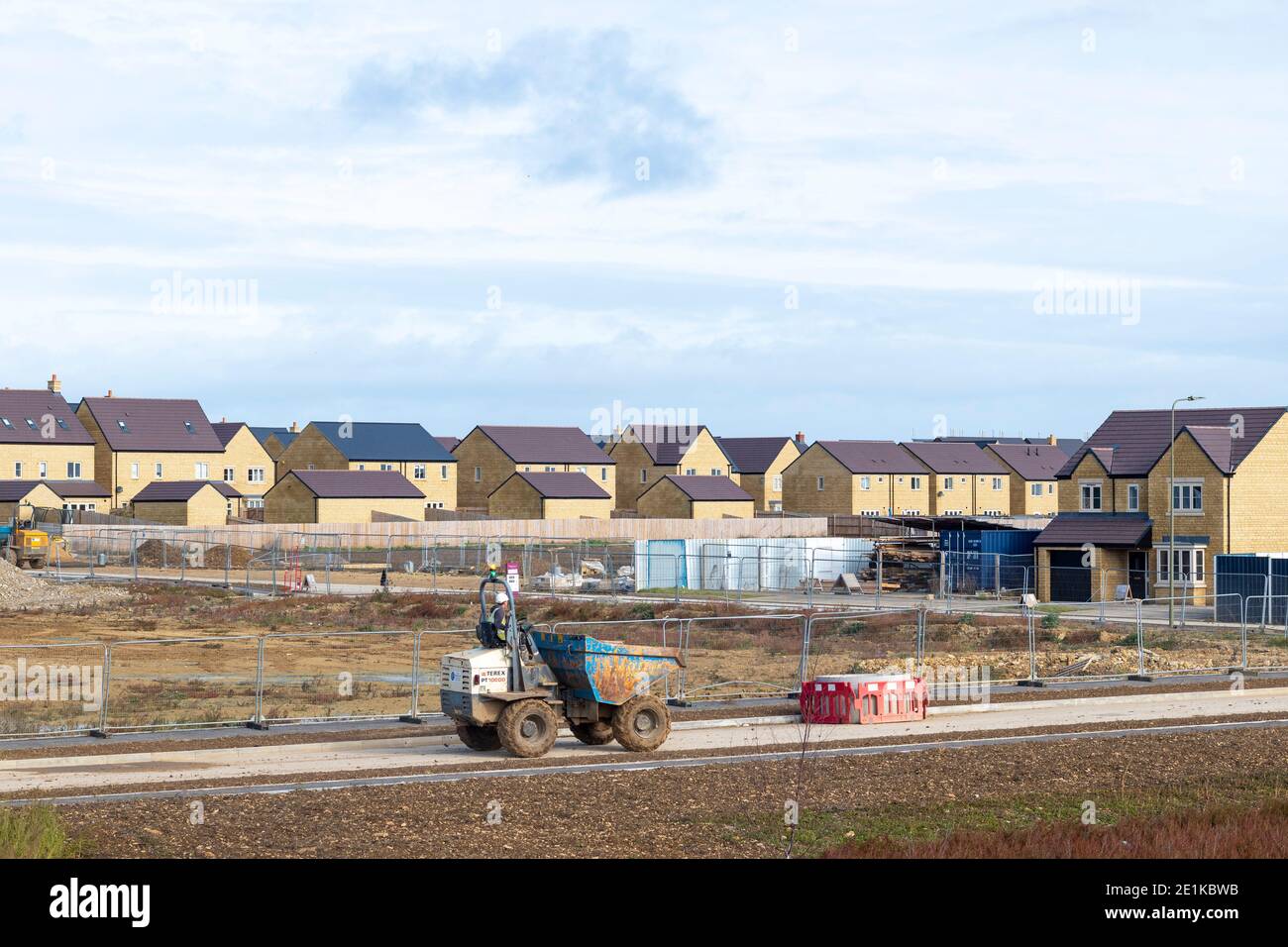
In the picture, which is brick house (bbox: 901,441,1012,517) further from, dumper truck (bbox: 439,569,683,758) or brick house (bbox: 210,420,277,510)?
dumper truck (bbox: 439,569,683,758)

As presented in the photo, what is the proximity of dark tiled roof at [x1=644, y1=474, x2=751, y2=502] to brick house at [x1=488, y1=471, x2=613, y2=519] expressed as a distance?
5161 millimetres

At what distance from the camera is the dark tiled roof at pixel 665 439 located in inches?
4680

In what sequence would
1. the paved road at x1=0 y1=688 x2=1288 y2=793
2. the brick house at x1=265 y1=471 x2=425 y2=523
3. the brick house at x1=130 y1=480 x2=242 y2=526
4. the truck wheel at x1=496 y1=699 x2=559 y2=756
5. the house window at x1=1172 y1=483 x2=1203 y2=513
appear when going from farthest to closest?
the brick house at x1=265 y1=471 x2=425 y2=523 → the brick house at x1=130 y1=480 x2=242 y2=526 → the house window at x1=1172 y1=483 x2=1203 y2=513 → the truck wheel at x1=496 y1=699 x2=559 y2=756 → the paved road at x1=0 y1=688 x2=1288 y2=793

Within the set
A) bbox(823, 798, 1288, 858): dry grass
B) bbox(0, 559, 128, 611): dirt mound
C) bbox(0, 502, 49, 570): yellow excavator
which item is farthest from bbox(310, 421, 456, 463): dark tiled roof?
bbox(823, 798, 1288, 858): dry grass

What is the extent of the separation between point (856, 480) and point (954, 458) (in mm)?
13353

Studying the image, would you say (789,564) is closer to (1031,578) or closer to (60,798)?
(1031,578)

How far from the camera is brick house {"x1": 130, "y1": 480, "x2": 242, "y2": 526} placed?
86.8 metres

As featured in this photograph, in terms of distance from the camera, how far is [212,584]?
198 ft

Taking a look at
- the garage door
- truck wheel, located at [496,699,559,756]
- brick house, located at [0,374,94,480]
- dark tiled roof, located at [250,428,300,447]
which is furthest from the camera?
dark tiled roof, located at [250,428,300,447]

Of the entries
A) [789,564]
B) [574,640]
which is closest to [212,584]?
[789,564]

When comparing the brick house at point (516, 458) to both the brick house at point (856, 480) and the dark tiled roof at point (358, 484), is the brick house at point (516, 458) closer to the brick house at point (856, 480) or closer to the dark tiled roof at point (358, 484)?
the dark tiled roof at point (358, 484)

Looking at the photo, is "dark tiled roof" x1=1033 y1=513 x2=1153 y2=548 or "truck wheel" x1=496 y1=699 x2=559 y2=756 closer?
Answer: "truck wheel" x1=496 y1=699 x2=559 y2=756

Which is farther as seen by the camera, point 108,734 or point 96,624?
point 96,624
